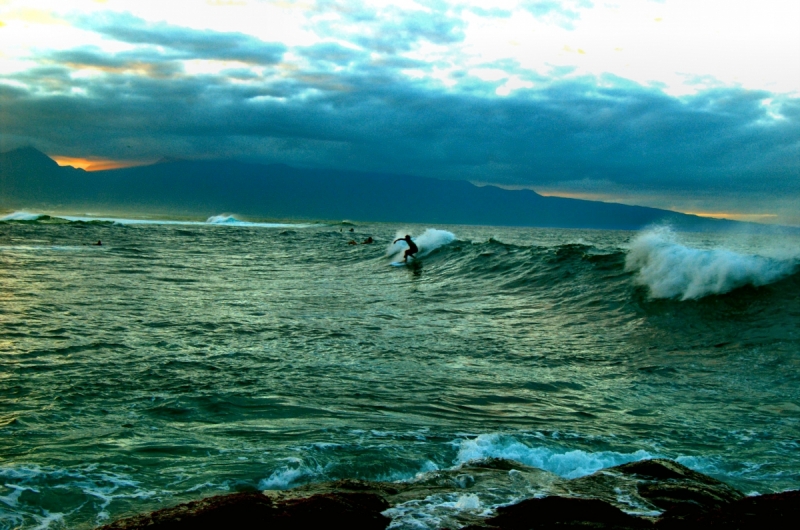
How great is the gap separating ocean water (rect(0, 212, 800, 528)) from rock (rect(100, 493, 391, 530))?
0.29 metres

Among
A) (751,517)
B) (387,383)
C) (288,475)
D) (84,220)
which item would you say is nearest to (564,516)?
(751,517)

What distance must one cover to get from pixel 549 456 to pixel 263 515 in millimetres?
2880

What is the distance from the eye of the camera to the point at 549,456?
533 cm

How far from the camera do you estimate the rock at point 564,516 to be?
3.33 metres

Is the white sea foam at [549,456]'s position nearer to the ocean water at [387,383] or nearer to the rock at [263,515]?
the ocean water at [387,383]

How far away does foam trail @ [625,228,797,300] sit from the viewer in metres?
13.9

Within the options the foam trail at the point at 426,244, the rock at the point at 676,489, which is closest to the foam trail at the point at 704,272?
the rock at the point at 676,489

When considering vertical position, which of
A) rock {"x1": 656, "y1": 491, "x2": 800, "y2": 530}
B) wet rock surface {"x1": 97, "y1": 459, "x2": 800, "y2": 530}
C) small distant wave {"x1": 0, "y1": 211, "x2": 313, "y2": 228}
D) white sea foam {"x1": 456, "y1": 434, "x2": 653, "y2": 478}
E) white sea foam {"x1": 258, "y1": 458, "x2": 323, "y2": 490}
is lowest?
white sea foam {"x1": 258, "y1": 458, "x2": 323, "y2": 490}

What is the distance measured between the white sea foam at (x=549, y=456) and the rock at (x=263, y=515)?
1.85 meters

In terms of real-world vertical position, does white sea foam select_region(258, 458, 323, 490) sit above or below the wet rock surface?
below

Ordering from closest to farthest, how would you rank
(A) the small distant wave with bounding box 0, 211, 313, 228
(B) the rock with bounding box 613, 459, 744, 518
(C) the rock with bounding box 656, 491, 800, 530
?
(C) the rock with bounding box 656, 491, 800, 530 → (B) the rock with bounding box 613, 459, 744, 518 → (A) the small distant wave with bounding box 0, 211, 313, 228

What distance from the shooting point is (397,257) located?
Answer: 30.6 m

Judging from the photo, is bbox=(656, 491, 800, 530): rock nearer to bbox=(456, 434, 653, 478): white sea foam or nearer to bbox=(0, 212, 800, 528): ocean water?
bbox=(0, 212, 800, 528): ocean water

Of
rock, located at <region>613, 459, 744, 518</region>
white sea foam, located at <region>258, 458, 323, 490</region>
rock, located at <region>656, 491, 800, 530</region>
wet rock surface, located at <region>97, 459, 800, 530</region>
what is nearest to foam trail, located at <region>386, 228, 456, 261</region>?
white sea foam, located at <region>258, 458, 323, 490</region>
